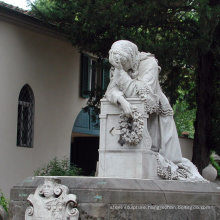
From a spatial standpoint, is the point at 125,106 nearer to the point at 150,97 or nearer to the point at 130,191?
the point at 150,97

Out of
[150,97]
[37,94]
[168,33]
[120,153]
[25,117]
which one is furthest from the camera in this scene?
[37,94]

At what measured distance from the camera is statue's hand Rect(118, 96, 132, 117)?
10.4 m

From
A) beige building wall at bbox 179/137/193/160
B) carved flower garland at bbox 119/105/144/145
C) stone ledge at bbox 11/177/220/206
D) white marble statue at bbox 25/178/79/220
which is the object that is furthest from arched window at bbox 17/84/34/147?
white marble statue at bbox 25/178/79/220

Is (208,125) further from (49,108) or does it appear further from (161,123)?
(161,123)

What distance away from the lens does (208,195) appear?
1046 cm

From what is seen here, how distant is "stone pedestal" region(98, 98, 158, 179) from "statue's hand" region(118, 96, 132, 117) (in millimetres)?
149

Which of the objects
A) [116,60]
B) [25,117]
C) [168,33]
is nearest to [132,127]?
[116,60]

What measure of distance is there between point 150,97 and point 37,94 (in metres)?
13.1

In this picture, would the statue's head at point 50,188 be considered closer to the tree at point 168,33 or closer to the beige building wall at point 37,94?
the tree at point 168,33

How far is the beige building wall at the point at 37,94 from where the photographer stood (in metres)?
22.0

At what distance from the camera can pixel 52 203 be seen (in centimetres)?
931

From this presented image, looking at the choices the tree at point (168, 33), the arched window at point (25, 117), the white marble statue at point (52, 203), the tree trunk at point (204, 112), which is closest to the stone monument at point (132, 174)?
the white marble statue at point (52, 203)

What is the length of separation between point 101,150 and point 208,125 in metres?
11.3

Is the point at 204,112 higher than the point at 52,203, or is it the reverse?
the point at 204,112
